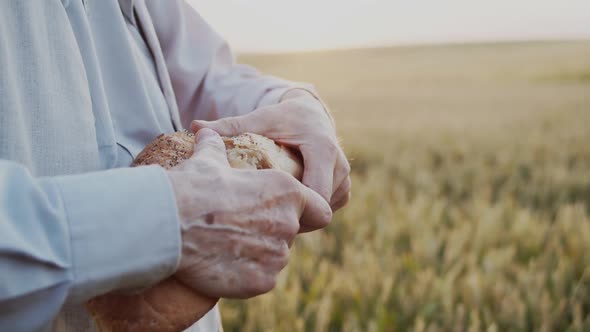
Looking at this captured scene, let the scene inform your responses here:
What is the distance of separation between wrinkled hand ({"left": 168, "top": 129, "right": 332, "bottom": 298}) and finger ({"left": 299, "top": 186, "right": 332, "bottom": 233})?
0.16 feet

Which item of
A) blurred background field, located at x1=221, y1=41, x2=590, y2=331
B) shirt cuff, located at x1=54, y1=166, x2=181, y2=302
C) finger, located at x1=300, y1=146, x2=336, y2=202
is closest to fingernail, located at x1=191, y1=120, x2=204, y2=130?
finger, located at x1=300, y1=146, x2=336, y2=202

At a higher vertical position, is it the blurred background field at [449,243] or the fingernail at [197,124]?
the fingernail at [197,124]

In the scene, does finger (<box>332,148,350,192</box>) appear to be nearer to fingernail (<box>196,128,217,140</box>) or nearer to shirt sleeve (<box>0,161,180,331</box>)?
fingernail (<box>196,128,217,140</box>)

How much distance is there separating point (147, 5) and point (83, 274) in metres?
0.62

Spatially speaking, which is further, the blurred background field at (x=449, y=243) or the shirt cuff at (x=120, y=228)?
the blurred background field at (x=449, y=243)

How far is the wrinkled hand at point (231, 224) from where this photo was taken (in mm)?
592

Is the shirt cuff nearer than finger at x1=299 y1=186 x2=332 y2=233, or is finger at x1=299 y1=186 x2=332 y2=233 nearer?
the shirt cuff

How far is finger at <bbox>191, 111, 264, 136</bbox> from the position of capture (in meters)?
0.85

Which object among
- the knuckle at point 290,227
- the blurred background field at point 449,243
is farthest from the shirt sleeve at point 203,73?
the blurred background field at point 449,243

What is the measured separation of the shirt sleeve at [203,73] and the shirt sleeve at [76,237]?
0.48 m

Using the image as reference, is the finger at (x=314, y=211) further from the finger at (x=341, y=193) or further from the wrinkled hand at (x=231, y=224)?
the finger at (x=341, y=193)

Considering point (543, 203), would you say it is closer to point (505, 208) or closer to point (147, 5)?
point (505, 208)

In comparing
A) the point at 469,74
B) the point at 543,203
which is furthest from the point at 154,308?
the point at 469,74

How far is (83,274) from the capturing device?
521mm
